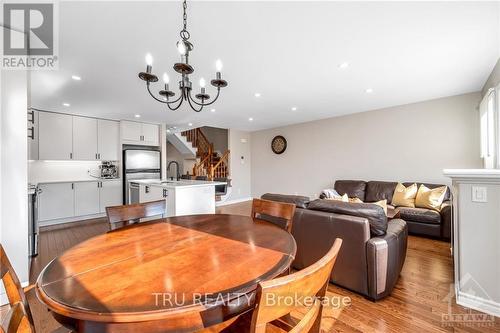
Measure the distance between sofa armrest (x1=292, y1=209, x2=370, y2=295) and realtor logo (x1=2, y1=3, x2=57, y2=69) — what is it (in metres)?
2.82

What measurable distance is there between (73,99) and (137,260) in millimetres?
4073

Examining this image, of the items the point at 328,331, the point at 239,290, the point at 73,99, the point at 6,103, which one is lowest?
the point at 328,331

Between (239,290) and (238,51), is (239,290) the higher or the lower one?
the lower one

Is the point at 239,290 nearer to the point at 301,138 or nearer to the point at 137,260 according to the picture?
the point at 137,260

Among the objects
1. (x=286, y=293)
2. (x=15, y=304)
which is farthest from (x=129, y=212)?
(x=286, y=293)

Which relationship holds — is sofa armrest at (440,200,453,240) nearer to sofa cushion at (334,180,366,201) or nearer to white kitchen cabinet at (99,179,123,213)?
sofa cushion at (334,180,366,201)

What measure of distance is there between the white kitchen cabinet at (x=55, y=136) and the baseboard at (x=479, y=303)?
21.1ft

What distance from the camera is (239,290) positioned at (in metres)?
0.75

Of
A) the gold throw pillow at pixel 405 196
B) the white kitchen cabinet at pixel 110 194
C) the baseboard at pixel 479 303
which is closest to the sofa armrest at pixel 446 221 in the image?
the gold throw pillow at pixel 405 196

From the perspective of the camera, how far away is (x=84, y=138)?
16.0ft

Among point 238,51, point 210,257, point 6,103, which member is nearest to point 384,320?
point 210,257

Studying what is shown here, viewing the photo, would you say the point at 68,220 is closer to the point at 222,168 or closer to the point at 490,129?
the point at 222,168

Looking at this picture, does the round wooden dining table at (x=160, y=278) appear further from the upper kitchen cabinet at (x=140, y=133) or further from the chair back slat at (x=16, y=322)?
the upper kitchen cabinet at (x=140, y=133)

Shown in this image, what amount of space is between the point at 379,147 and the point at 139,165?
5.63 m
